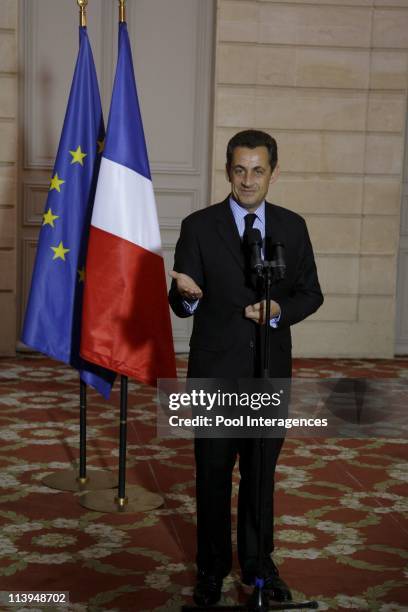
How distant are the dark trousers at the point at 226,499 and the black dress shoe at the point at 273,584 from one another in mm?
39

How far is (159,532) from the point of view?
4.20 meters

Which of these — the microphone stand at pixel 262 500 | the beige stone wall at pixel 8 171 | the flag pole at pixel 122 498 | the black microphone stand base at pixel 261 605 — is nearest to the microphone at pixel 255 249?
the microphone stand at pixel 262 500

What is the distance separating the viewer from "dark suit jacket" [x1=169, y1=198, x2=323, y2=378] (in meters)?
3.23

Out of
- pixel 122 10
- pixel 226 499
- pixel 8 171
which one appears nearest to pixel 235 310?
pixel 226 499

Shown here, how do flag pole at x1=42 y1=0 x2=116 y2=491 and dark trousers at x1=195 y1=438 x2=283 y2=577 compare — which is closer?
dark trousers at x1=195 y1=438 x2=283 y2=577

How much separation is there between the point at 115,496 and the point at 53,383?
296 cm

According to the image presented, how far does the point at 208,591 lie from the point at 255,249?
1.30m

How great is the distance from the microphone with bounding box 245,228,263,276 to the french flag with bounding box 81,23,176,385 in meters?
1.42

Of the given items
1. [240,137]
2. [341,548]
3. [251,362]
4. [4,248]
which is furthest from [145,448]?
[4,248]

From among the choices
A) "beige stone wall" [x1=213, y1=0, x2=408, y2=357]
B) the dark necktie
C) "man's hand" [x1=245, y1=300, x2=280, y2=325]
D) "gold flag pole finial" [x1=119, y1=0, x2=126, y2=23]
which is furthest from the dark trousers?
"beige stone wall" [x1=213, y1=0, x2=408, y2=357]

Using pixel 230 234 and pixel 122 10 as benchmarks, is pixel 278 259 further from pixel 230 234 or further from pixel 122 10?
pixel 122 10

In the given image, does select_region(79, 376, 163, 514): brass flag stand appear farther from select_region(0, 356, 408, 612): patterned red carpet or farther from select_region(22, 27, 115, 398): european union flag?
select_region(22, 27, 115, 398): european union flag

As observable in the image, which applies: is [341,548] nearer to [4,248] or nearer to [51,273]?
[51,273]

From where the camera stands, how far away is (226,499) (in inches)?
132
